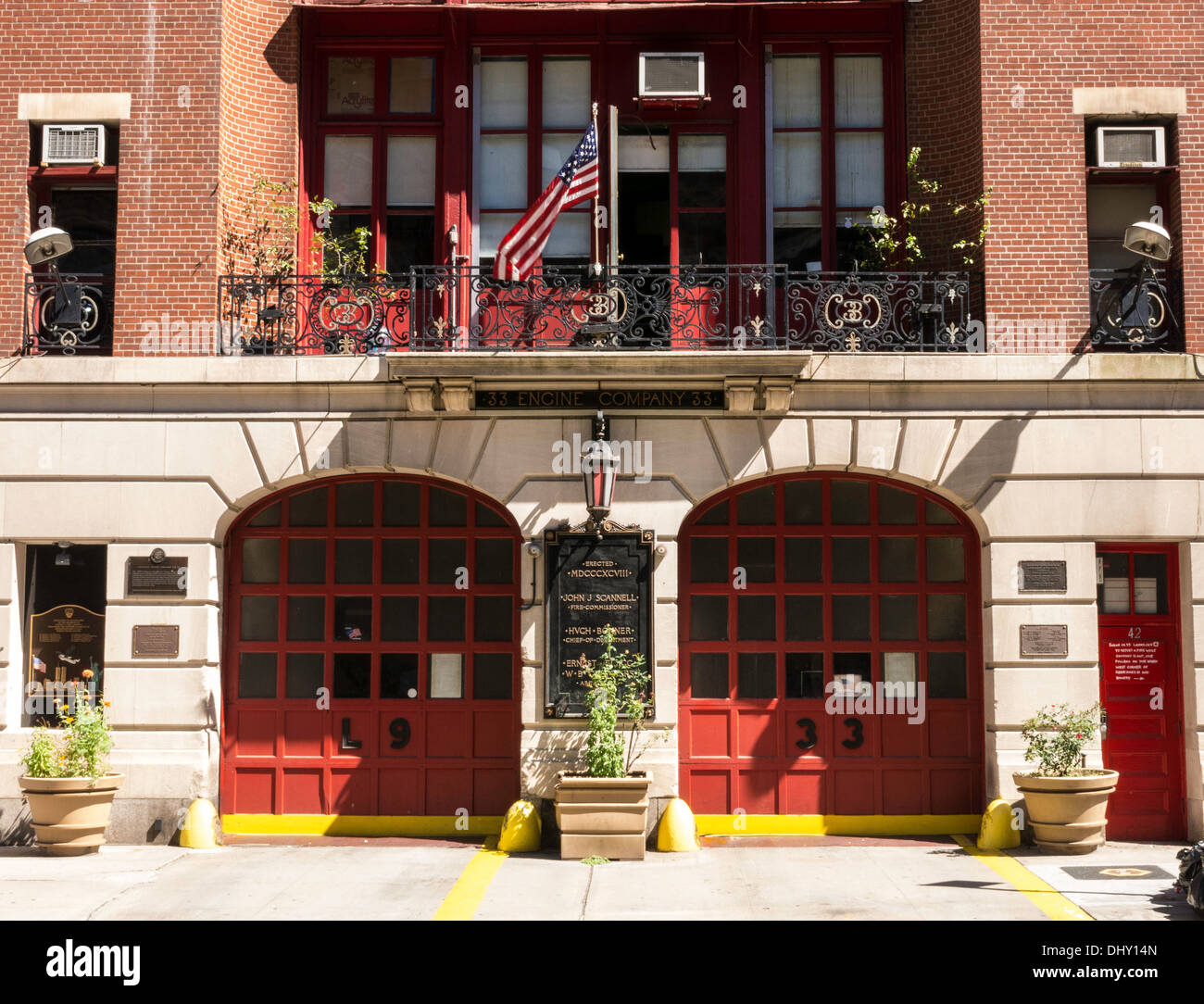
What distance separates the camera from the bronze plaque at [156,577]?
14.2 metres

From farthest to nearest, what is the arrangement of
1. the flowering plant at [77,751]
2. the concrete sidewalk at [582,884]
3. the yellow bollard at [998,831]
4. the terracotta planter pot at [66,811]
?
the yellow bollard at [998,831]
the flowering plant at [77,751]
the terracotta planter pot at [66,811]
the concrete sidewalk at [582,884]

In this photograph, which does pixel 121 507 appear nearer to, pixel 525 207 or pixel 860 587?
pixel 525 207

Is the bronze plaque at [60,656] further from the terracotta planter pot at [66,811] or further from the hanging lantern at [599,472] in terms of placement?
the hanging lantern at [599,472]

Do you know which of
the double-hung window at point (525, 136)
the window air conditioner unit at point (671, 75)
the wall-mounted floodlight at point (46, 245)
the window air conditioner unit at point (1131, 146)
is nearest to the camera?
the wall-mounted floodlight at point (46, 245)

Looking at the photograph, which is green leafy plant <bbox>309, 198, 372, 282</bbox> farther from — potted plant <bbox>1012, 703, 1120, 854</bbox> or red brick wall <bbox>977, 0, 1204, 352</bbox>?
potted plant <bbox>1012, 703, 1120, 854</bbox>

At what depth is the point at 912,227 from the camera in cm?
1521

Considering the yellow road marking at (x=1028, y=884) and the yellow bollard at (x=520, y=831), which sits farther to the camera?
the yellow bollard at (x=520, y=831)

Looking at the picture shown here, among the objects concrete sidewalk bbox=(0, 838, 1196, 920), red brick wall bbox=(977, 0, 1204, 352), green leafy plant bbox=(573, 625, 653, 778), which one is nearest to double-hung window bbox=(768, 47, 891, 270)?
red brick wall bbox=(977, 0, 1204, 352)

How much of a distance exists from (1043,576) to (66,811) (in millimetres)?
10380

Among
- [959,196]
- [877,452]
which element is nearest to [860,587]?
[877,452]

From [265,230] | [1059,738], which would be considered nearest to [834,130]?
[265,230]

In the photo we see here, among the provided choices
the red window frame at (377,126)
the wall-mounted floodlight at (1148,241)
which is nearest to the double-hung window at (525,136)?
the red window frame at (377,126)

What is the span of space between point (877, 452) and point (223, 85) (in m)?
8.31

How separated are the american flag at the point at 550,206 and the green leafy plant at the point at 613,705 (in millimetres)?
3984
